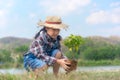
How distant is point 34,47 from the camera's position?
23.6 feet

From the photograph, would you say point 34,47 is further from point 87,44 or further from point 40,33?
point 87,44

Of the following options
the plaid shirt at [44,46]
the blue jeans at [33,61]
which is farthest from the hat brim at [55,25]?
the blue jeans at [33,61]

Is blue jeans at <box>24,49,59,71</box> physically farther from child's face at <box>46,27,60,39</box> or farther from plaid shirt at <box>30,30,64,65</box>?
child's face at <box>46,27,60,39</box>

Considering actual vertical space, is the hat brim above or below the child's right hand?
above

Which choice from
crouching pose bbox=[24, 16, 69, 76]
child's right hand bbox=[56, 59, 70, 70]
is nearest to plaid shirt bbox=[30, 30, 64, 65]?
crouching pose bbox=[24, 16, 69, 76]

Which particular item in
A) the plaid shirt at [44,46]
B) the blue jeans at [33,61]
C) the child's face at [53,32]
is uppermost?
the child's face at [53,32]

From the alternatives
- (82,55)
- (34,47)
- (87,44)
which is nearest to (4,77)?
(34,47)

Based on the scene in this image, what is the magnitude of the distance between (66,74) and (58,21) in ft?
3.59

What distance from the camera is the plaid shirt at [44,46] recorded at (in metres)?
7.10

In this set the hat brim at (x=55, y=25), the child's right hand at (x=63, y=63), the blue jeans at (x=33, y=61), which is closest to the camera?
the child's right hand at (x=63, y=63)

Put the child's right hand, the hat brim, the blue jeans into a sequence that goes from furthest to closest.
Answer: the hat brim
the blue jeans
the child's right hand

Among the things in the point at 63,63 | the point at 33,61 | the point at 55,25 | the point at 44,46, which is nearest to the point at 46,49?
the point at 44,46

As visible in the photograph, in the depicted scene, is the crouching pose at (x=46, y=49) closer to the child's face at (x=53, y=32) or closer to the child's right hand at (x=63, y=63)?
the child's face at (x=53, y=32)

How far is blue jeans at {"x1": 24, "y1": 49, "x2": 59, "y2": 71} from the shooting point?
7.07 m
